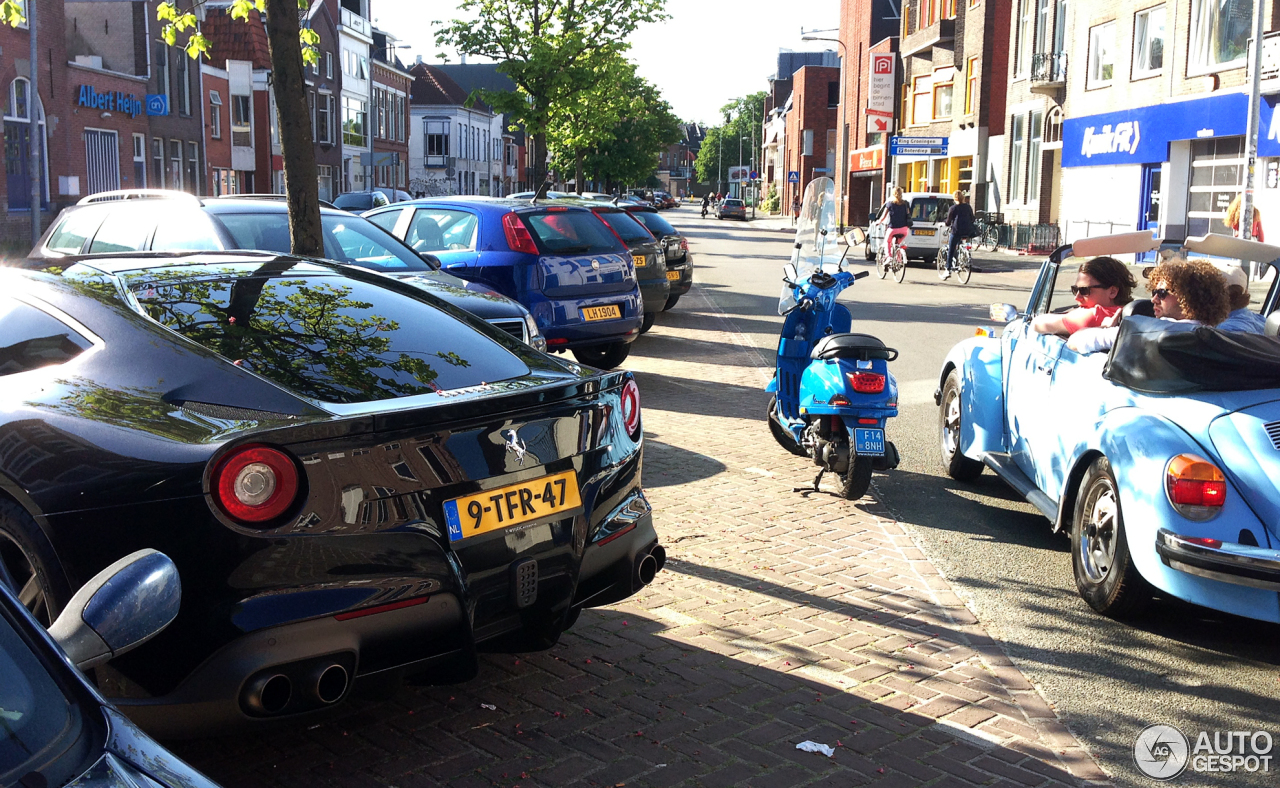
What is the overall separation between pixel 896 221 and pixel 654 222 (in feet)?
30.4

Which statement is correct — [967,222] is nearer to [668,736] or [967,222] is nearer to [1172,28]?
[1172,28]

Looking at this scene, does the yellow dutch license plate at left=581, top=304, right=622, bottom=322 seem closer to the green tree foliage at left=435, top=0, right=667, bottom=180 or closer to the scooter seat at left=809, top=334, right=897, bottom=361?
the scooter seat at left=809, top=334, right=897, bottom=361

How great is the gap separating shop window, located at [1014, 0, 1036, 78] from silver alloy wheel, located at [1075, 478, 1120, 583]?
3741 cm

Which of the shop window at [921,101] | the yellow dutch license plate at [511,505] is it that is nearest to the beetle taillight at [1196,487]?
the yellow dutch license plate at [511,505]

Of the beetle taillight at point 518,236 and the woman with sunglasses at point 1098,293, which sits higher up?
the beetle taillight at point 518,236

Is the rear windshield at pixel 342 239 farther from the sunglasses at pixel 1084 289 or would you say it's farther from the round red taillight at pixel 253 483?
the round red taillight at pixel 253 483

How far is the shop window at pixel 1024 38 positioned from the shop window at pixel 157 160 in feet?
99.2

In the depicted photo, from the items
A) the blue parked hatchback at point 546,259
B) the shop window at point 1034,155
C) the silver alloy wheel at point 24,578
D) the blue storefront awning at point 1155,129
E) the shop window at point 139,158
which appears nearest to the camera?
the silver alloy wheel at point 24,578

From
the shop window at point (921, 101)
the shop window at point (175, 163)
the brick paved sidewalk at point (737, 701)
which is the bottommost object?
the brick paved sidewalk at point (737, 701)

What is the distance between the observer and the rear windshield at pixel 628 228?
14805 mm

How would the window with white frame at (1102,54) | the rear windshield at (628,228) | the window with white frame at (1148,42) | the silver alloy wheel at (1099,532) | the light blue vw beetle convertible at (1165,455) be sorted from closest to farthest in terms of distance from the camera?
the light blue vw beetle convertible at (1165,455) < the silver alloy wheel at (1099,532) < the rear windshield at (628,228) < the window with white frame at (1148,42) < the window with white frame at (1102,54)

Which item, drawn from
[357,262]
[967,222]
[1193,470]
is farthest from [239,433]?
[967,222]

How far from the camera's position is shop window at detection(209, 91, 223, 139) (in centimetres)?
4697

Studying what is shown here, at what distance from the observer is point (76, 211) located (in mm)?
9141
